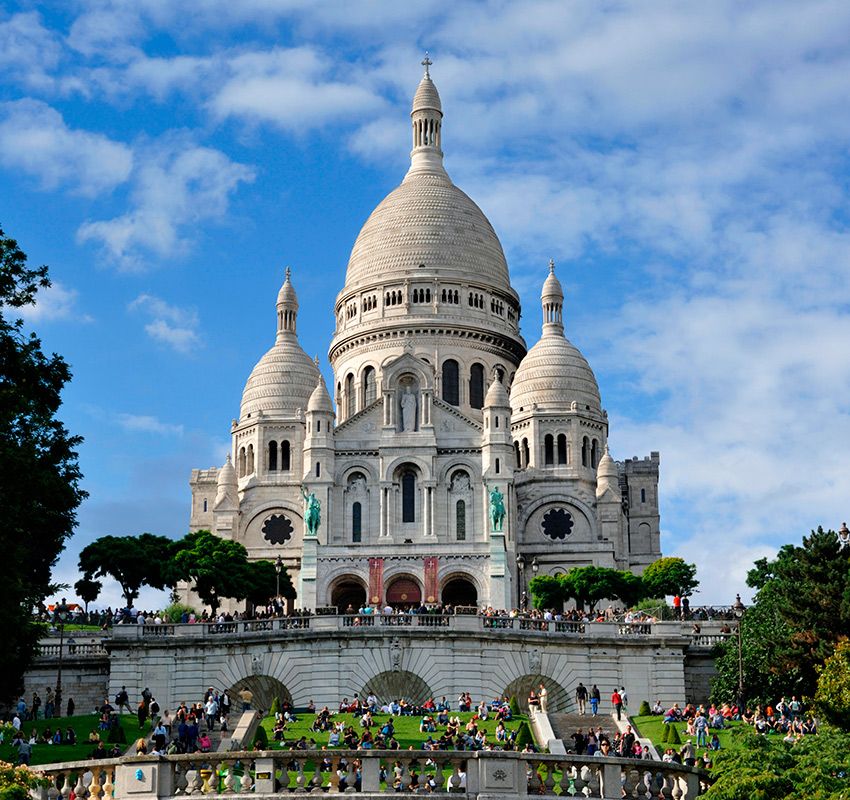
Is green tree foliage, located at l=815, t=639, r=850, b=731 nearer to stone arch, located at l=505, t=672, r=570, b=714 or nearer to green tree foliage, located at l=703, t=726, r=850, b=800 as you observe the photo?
green tree foliage, located at l=703, t=726, r=850, b=800

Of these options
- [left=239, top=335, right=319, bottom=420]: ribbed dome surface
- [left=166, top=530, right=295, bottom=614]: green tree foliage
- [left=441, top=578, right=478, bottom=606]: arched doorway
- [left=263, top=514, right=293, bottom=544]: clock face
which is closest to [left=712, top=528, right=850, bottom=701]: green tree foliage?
[left=166, top=530, right=295, bottom=614]: green tree foliage

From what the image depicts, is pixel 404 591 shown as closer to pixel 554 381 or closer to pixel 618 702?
pixel 554 381

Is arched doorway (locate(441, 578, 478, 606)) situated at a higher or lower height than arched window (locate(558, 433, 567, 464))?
lower

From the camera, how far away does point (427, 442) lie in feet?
327

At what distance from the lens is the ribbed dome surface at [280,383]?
110250 millimetres

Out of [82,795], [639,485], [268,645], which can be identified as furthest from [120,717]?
[639,485]

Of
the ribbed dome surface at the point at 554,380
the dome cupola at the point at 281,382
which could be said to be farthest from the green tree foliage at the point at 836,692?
the dome cupola at the point at 281,382

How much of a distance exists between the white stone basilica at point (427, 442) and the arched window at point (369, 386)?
15 cm

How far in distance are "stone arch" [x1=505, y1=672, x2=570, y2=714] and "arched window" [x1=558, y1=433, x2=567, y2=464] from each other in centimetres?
4848

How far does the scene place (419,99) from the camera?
126938 millimetres

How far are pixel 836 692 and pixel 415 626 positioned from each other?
55.6 feet

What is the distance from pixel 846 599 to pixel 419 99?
79.5 meters

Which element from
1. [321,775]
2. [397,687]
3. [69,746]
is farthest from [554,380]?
[321,775]

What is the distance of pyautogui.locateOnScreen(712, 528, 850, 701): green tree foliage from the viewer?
179 ft
